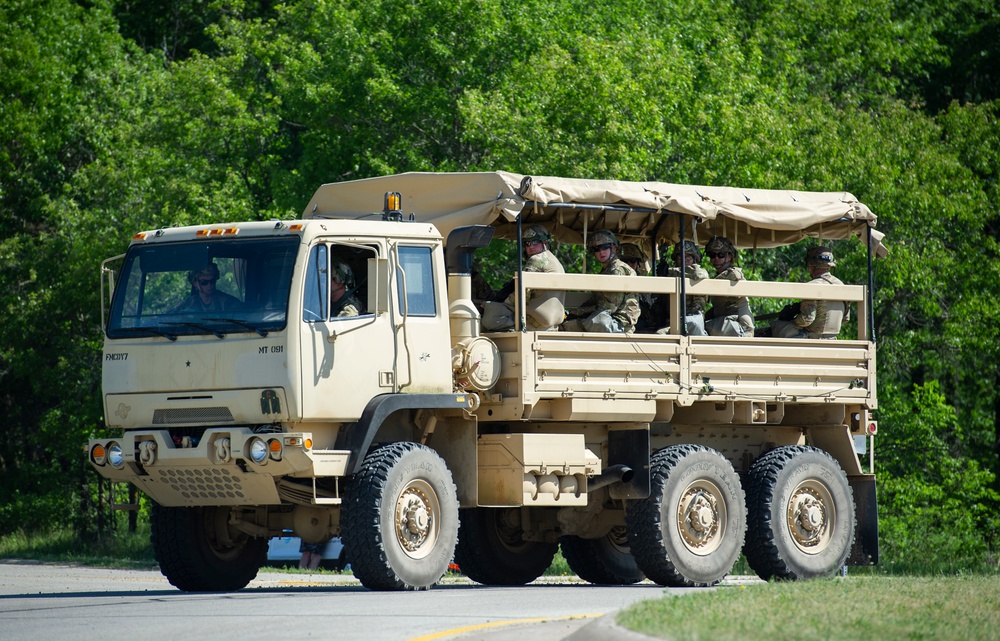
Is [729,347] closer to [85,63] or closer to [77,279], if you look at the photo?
[77,279]

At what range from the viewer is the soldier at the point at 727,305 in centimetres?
1597

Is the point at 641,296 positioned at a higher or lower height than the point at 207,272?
lower

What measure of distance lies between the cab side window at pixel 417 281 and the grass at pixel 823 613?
359 centimetres

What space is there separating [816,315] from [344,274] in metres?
5.66

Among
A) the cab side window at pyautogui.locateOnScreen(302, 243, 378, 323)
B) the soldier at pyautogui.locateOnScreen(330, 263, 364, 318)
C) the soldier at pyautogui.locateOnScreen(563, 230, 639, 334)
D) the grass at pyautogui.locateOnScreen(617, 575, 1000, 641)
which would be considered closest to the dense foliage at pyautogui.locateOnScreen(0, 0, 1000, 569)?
the soldier at pyautogui.locateOnScreen(563, 230, 639, 334)

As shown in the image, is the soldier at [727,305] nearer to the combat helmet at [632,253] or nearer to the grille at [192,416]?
the combat helmet at [632,253]

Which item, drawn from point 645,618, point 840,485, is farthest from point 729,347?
point 645,618

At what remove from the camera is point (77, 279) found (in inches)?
1139

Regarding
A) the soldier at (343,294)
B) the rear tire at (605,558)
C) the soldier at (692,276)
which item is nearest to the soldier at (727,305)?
the soldier at (692,276)

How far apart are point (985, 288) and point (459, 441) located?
19.7 metres

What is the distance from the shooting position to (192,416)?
1311cm

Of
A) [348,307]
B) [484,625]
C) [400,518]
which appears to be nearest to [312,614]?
[484,625]

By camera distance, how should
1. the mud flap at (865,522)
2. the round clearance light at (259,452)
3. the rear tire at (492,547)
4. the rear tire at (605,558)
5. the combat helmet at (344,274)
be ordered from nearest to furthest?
1. the round clearance light at (259,452)
2. the combat helmet at (344,274)
3. the rear tire at (492,547)
4. the mud flap at (865,522)
5. the rear tire at (605,558)

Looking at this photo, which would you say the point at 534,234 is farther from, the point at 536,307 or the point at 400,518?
the point at 400,518
